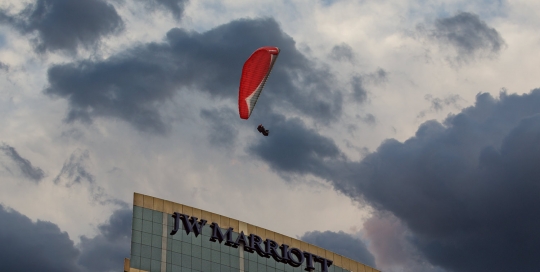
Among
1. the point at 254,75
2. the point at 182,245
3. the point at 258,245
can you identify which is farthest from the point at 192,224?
the point at 254,75

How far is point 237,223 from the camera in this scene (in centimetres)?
8712

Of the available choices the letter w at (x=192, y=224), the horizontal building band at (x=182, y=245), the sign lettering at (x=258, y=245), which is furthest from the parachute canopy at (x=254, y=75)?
the sign lettering at (x=258, y=245)

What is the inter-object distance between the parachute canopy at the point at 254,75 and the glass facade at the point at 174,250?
12.0 m

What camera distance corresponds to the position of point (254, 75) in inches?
3255

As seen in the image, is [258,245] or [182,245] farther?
[258,245]

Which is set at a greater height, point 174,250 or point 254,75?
point 254,75

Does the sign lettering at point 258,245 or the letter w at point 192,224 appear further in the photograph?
the sign lettering at point 258,245

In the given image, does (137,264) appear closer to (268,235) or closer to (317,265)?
(268,235)

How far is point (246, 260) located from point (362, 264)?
17.8 meters

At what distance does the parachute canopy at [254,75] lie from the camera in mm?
82000

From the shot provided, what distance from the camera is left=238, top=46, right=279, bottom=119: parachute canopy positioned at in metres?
82.0

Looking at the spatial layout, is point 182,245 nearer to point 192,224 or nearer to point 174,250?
point 174,250

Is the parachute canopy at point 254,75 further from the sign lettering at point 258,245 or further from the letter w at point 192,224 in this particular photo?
the sign lettering at point 258,245

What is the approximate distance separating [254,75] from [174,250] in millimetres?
17127
